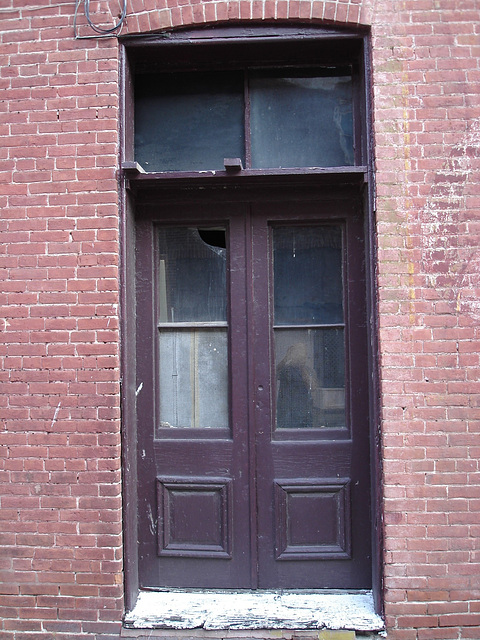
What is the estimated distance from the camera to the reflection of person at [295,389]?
3.67 m

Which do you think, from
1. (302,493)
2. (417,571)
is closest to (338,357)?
(302,493)

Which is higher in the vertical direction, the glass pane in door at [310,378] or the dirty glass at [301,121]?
the dirty glass at [301,121]

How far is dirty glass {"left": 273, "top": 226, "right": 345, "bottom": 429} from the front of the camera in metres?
3.67

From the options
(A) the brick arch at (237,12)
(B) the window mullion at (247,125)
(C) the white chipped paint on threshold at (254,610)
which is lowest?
(C) the white chipped paint on threshold at (254,610)

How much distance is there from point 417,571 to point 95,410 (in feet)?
7.70

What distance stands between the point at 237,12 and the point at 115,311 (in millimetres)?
2200

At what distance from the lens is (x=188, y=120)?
12.4 ft

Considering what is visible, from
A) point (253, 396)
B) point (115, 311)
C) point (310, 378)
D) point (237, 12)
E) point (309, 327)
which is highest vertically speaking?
point (237, 12)

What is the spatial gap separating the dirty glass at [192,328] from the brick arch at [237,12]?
1.41 metres

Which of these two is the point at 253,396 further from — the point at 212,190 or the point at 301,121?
the point at 301,121

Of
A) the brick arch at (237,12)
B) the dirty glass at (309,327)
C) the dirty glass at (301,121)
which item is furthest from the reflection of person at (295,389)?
the brick arch at (237,12)

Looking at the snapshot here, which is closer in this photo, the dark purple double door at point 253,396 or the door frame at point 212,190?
the door frame at point 212,190

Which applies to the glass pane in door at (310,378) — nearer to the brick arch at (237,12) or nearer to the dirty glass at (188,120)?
the dirty glass at (188,120)

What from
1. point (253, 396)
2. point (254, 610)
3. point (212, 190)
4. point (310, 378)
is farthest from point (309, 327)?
point (254, 610)
